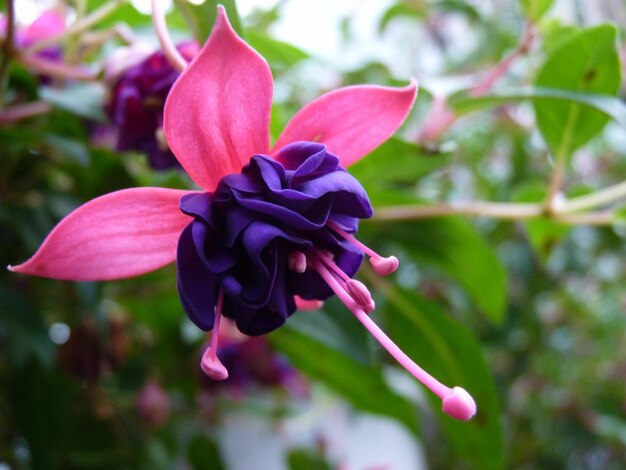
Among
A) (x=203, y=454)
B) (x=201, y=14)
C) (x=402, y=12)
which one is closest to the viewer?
(x=201, y=14)

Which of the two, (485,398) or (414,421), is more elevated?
(485,398)

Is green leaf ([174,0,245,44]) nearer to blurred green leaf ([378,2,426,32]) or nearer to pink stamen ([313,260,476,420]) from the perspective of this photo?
pink stamen ([313,260,476,420])

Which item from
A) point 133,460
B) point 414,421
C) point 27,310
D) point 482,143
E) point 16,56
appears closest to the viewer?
point 16,56

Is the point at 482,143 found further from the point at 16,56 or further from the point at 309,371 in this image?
the point at 16,56

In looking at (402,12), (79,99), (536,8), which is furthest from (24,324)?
(402,12)

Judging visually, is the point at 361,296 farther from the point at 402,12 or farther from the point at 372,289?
the point at 402,12

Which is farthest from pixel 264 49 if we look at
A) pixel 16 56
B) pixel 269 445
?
pixel 269 445
